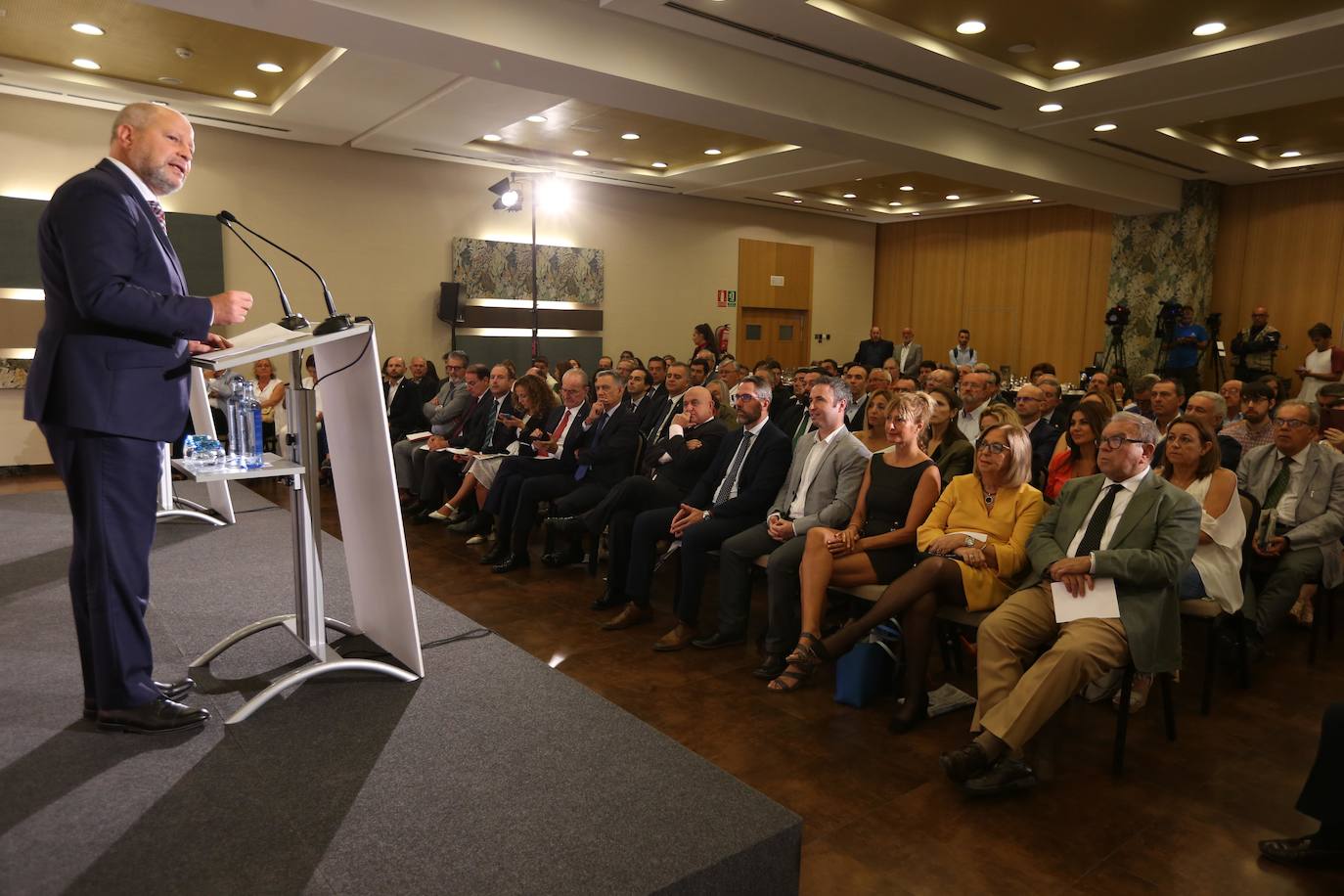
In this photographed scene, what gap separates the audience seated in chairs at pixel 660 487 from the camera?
14.4ft

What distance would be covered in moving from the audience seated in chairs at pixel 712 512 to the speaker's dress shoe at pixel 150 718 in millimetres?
2087

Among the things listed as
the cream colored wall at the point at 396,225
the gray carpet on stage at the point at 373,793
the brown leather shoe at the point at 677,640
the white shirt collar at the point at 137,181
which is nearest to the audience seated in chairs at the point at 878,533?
the brown leather shoe at the point at 677,640

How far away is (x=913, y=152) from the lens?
7.70 metres

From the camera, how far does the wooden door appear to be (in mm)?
13078

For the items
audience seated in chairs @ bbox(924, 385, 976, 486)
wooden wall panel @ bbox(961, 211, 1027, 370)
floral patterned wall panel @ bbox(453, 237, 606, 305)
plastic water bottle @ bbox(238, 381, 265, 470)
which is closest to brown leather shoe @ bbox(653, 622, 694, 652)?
audience seated in chairs @ bbox(924, 385, 976, 486)

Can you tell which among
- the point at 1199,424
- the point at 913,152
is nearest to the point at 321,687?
the point at 1199,424

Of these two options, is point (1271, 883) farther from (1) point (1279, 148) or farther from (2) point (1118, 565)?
(1) point (1279, 148)

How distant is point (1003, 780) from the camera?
2639 millimetres

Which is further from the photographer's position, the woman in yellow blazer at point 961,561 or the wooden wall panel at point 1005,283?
the wooden wall panel at point 1005,283

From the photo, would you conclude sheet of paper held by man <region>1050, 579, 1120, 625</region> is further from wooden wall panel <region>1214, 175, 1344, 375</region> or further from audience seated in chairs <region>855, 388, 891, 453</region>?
wooden wall panel <region>1214, 175, 1344, 375</region>

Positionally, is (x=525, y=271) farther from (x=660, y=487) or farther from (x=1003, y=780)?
(x=1003, y=780)

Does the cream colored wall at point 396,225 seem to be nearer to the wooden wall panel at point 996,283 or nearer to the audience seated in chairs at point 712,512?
the wooden wall panel at point 996,283

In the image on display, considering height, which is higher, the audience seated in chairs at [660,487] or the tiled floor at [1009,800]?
the audience seated in chairs at [660,487]

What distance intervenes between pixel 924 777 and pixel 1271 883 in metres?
0.91
